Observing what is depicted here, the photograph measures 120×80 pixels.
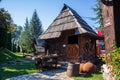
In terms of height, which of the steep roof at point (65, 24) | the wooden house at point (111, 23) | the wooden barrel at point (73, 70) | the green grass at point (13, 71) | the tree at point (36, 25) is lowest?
the green grass at point (13, 71)

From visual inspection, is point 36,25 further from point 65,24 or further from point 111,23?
point 111,23

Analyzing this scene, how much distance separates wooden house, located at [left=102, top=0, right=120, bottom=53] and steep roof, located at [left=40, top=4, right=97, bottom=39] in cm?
936

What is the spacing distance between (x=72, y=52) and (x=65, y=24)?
233cm

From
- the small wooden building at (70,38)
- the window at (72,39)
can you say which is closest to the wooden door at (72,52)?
the small wooden building at (70,38)

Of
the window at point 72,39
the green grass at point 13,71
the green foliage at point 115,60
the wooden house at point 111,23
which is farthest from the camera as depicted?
the window at point 72,39

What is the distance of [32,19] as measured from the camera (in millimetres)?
54062

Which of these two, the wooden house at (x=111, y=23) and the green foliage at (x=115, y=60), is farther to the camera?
the wooden house at (x=111, y=23)

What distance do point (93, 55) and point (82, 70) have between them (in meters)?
4.52

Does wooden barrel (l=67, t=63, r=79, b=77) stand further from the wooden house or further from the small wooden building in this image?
the wooden house

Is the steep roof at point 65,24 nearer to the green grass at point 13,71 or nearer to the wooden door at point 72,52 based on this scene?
the wooden door at point 72,52

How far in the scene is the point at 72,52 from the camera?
610 inches

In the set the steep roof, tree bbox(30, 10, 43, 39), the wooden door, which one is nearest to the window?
the wooden door

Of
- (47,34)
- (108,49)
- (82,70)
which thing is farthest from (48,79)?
(47,34)

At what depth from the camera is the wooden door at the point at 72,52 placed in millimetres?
15232
